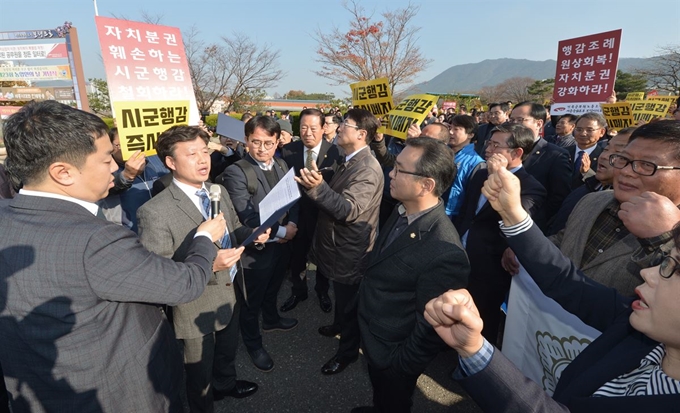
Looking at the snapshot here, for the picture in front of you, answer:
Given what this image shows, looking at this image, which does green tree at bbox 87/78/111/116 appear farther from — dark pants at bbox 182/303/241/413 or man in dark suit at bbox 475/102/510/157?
dark pants at bbox 182/303/241/413

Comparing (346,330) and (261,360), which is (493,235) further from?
(261,360)

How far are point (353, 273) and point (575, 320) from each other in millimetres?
1740

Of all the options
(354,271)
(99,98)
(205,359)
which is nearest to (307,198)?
(354,271)

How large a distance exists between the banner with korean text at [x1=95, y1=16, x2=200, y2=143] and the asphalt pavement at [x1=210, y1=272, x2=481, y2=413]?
244 centimetres

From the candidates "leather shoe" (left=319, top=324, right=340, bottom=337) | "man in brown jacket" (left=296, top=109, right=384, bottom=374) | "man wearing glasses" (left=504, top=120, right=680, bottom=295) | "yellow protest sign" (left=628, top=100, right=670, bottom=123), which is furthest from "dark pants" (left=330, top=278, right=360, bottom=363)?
"yellow protest sign" (left=628, top=100, right=670, bottom=123)

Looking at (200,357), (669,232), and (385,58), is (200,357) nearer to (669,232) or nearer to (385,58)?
(669,232)

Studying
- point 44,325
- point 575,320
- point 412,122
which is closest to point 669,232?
point 575,320

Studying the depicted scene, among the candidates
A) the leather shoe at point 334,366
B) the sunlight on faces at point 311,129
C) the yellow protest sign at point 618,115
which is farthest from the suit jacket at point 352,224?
the yellow protest sign at point 618,115

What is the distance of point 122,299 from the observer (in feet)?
4.83

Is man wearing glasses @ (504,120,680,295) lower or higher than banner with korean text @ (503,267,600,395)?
higher

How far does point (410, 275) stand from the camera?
1.96 m

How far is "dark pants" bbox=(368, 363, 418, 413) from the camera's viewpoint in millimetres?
2234

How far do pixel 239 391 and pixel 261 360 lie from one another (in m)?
0.37

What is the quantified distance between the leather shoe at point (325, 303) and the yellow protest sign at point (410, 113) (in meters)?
2.27
